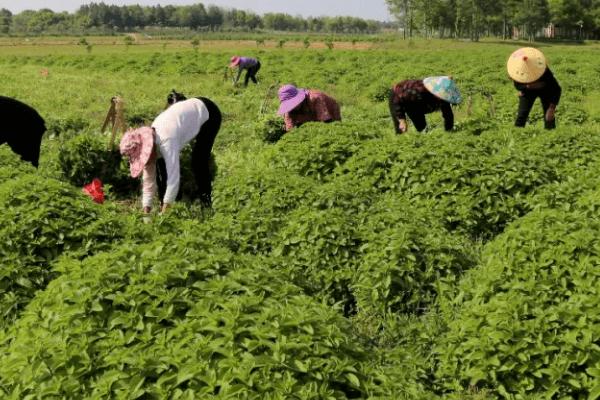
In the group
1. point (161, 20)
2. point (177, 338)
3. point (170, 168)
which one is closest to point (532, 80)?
point (170, 168)

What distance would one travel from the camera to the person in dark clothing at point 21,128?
23.9ft

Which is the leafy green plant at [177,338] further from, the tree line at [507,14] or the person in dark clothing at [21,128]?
the tree line at [507,14]

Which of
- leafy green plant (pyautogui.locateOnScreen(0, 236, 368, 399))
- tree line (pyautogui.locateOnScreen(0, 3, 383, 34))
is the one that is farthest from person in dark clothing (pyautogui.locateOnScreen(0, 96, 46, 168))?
tree line (pyautogui.locateOnScreen(0, 3, 383, 34))

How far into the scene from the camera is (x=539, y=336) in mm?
3697

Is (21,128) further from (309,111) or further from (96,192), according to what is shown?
(309,111)

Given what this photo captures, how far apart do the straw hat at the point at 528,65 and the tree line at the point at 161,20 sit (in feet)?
454

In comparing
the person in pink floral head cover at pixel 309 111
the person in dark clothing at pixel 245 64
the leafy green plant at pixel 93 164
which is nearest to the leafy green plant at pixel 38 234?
the leafy green plant at pixel 93 164

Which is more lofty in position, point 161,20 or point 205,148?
point 161,20

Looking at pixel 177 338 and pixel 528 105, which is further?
pixel 528 105

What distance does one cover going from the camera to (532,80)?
29.2 ft

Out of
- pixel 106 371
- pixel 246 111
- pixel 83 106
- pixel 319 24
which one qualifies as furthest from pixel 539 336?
pixel 319 24

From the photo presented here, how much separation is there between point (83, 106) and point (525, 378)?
16.1 metres

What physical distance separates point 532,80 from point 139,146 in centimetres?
597

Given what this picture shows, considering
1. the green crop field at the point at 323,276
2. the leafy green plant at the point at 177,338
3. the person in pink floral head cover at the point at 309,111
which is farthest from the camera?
the person in pink floral head cover at the point at 309,111
